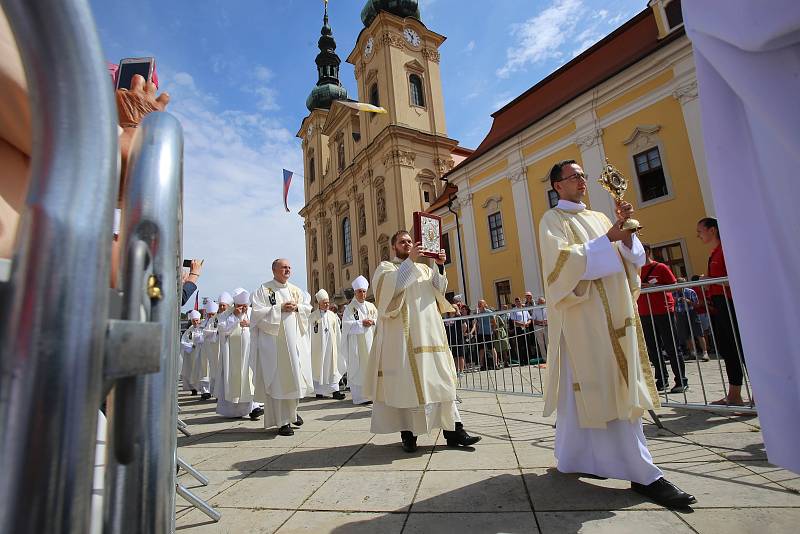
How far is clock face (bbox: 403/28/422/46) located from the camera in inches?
1149

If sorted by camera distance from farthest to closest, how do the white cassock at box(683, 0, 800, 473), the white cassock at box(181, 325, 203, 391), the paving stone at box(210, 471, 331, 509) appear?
1. the white cassock at box(181, 325, 203, 391)
2. the paving stone at box(210, 471, 331, 509)
3. the white cassock at box(683, 0, 800, 473)

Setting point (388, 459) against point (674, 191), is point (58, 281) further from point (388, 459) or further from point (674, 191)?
point (674, 191)

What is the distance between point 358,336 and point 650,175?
1160cm

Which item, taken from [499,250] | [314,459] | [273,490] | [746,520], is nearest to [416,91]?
[499,250]

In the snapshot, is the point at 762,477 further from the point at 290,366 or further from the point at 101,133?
the point at 290,366

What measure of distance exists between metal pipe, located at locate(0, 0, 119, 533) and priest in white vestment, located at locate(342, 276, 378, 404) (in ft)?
23.5

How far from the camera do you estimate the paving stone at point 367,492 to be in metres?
2.59

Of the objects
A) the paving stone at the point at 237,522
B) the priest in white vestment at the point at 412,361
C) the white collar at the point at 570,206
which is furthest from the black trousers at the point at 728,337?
the paving stone at the point at 237,522

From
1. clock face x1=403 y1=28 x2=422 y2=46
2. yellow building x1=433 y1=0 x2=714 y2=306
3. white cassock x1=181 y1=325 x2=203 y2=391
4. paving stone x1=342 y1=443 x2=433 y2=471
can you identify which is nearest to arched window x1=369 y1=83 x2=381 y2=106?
→ clock face x1=403 y1=28 x2=422 y2=46

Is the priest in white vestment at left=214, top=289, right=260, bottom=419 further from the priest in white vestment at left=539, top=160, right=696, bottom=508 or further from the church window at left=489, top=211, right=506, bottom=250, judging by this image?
the church window at left=489, top=211, right=506, bottom=250

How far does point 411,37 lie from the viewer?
2952 cm

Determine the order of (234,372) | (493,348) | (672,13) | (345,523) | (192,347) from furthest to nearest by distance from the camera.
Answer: (672,13)
(192,347)
(493,348)
(234,372)
(345,523)

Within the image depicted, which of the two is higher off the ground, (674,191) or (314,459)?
(674,191)

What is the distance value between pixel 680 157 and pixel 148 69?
15431 mm
